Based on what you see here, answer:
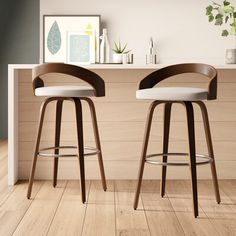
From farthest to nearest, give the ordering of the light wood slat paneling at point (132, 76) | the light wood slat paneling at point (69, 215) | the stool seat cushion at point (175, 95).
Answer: the light wood slat paneling at point (132, 76), the stool seat cushion at point (175, 95), the light wood slat paneling at point (69, 215)

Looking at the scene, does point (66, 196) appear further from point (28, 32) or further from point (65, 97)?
point (28, 32)

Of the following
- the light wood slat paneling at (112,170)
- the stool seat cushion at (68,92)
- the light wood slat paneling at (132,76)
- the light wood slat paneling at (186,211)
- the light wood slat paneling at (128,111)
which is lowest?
the light wood slat paneling at (186,211)

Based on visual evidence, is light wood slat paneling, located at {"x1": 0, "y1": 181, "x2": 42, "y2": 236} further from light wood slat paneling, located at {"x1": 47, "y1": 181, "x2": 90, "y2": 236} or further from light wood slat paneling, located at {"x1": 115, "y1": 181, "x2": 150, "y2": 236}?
light wood slat paneling, located at {"x1": 115, "y1": 181, "x2": 150, "y2": 236}

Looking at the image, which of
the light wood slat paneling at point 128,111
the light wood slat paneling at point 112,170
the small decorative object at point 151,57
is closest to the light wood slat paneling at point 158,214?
the light wood slat paneling at point 112,170

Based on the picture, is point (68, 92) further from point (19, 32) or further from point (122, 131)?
point (19, 32)

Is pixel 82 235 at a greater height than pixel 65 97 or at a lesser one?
lesser

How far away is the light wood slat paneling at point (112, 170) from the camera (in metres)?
3.96

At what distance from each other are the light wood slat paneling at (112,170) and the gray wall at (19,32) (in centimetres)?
274

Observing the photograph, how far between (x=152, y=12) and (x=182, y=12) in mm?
301

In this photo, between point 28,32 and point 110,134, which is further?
point 28,32

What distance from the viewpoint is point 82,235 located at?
2541 mm

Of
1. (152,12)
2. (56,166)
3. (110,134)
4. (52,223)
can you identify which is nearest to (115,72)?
(110,134)

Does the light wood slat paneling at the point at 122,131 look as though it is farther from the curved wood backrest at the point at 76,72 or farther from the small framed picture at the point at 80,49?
the small framed picture at the point at 80,49

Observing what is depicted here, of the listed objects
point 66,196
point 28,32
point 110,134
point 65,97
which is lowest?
point 66,196
